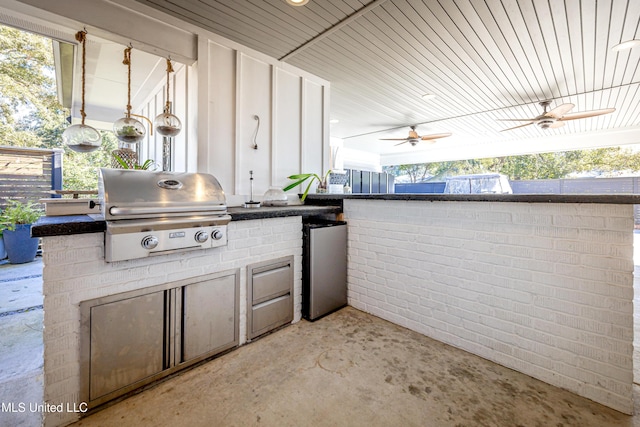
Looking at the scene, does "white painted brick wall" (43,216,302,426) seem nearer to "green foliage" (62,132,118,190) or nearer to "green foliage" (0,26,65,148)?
"green foliage" (62,132,118,190)

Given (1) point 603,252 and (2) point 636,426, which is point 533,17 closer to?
(1) point 603,252

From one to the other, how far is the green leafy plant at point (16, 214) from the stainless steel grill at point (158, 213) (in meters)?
4.98

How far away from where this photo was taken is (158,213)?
1.68m

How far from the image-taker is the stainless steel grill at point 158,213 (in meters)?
1.55

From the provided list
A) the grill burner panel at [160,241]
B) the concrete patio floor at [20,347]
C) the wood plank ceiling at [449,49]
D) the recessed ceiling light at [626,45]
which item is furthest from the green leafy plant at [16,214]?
the recessed ceiling light at [626,45]

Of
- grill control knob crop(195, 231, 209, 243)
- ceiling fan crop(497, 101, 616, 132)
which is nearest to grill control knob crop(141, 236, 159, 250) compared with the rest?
grill control knob crop(195, 231, 209, 243)

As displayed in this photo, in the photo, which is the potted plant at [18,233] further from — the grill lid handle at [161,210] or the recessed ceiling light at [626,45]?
the recessed ceiling light at [626,45]

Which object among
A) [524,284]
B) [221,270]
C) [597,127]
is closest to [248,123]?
[221,270]

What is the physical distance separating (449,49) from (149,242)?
368cm

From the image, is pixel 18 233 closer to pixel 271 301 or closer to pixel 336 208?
pixel 271 301

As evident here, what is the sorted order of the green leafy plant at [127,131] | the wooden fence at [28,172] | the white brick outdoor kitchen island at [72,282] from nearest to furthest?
1. the white brick outdoor kitchen island at [72,282]
2. the green leafy plant at [127,131]
3. the wooden fence at [28,172]

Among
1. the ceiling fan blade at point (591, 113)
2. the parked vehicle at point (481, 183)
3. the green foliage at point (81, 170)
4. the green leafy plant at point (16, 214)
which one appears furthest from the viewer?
the parked vehicle at point (481, 183)

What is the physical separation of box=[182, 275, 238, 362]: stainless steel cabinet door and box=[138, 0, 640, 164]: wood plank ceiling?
2.47 m

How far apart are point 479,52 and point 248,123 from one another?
2892 millimetres
